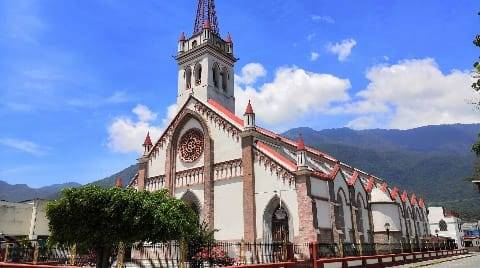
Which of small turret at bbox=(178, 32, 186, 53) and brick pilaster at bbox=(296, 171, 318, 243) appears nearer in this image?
brick pilaster at bbox=(296, 171, 318, 243)

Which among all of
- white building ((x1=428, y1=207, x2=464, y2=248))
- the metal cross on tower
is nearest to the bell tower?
the metal cross on tower

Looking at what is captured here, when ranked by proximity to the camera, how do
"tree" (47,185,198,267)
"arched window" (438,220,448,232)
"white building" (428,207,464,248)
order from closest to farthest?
Result: 1. "tree" (47,185,198,267)
2. "white building" (428,207,464,248)
3. "arched window" (438,220,448,232)

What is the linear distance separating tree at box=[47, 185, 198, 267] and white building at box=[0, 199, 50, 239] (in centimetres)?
2538

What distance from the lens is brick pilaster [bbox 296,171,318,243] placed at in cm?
2941

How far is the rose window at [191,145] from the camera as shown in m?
39.2

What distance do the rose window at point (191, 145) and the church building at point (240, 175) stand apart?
98mm

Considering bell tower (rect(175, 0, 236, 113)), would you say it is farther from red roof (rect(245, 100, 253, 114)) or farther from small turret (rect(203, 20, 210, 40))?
red roof (rect(245, 100, 253, 114))

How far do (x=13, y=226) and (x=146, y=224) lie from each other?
29692 mm

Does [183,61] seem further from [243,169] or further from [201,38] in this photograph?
[243,169]

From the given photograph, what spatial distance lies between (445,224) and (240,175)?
5650 centimetres

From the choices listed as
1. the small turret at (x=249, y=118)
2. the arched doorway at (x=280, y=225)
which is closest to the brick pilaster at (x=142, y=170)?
the small turret at (x=249, y=118)

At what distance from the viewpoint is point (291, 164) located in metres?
32.1

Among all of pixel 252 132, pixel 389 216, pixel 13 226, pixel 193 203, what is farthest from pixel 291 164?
pixel 13 226

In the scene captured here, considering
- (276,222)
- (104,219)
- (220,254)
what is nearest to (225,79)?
(276,222)
